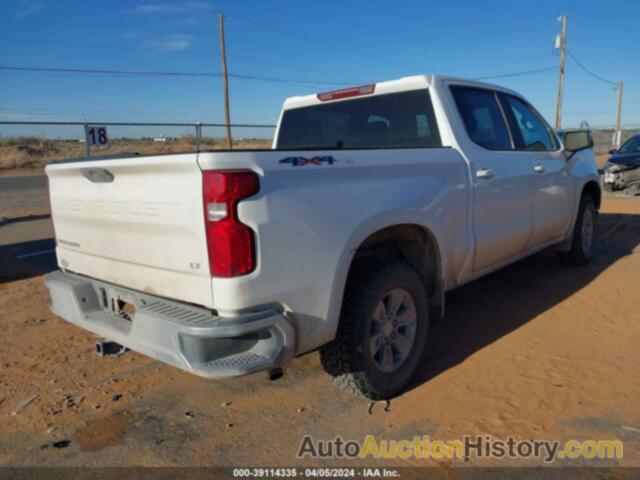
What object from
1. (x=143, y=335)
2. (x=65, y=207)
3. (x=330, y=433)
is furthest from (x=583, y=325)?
(x=65, y=207)

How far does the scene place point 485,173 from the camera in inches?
153

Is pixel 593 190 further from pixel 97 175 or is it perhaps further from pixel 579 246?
pixel 97 175

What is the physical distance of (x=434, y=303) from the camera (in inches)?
145

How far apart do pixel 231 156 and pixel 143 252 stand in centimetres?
81

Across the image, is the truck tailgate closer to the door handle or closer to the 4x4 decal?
the 4x4 decal

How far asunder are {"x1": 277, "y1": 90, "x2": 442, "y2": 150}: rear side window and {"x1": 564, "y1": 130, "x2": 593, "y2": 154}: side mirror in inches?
88.4

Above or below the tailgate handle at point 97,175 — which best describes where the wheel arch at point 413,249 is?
below

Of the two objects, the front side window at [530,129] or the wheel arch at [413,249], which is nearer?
the wheel arch at [413,249]

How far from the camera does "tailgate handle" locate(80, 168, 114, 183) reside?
2848 mm

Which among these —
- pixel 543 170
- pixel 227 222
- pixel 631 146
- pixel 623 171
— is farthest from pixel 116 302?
pixel 631 146

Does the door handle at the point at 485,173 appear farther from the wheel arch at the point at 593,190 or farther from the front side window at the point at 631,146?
the front side window at the point at 631,146

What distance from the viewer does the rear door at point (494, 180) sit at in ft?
12.8

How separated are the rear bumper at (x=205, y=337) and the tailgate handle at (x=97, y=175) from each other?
0.66 metres

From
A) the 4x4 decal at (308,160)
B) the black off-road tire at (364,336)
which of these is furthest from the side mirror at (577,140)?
the 4x4 decal at (308,160)
